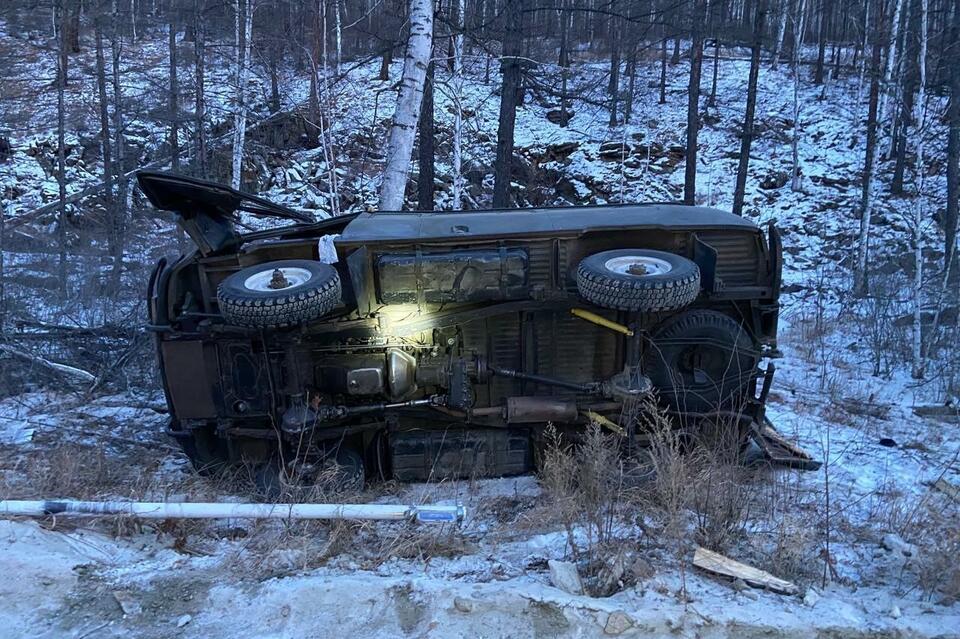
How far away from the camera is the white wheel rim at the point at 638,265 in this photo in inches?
176

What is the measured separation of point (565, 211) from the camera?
18.0ft

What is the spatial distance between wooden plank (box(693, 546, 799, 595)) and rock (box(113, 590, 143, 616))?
256cm

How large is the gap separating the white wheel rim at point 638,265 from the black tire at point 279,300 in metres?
1.90

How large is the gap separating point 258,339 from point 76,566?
196 cm

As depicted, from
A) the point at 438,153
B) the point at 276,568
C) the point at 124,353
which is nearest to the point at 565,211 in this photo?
the point at 276,568

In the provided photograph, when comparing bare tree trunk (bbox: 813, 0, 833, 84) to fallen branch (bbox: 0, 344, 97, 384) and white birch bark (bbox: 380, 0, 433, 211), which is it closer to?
white birch bark (bbox: 380, 0, 433, 211)

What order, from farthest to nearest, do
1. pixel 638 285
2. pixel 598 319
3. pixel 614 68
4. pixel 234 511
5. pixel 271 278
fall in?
pixel 614 68 → pixel 598 319 → pixel 271 278 → pixel 638 285 → pixel 234 511

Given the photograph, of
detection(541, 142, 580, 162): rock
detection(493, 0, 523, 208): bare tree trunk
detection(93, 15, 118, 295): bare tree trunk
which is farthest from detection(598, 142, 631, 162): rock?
detection(93, 15, 118, 295): bare tree trunk

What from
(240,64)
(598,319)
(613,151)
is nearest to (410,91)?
(598,319)

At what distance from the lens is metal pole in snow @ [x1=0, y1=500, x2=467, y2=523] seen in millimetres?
3492

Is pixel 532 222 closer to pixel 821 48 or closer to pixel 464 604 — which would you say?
pixel 464 604

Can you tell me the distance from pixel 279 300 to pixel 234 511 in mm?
1294

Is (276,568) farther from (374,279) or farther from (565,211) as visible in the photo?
(565,211)

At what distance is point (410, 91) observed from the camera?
7.65 metres
